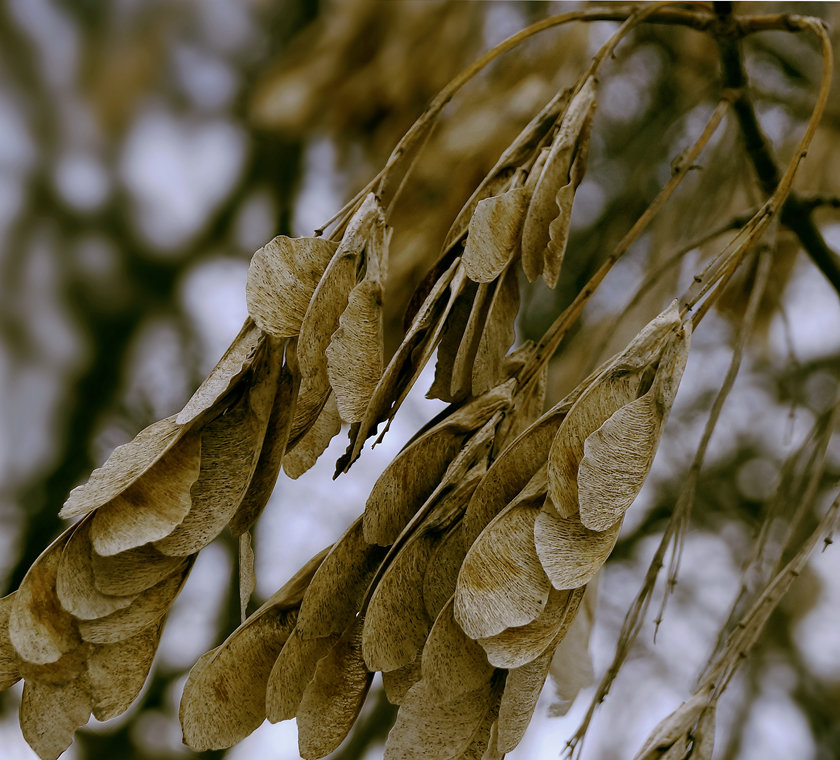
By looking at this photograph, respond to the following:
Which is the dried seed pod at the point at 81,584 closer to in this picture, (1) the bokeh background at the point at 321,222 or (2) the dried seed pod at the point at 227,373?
(2) the dried seed pod at the point at 227,373

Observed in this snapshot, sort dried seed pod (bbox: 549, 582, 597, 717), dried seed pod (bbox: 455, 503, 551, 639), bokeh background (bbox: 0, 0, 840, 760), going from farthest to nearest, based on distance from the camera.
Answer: bokeh background (bbox: 0, 0, 840, 760) → dried seed pod (bbox: 549, 582, 597, 717) → dried seed pod (bbox: 455, 503, 551, 639)

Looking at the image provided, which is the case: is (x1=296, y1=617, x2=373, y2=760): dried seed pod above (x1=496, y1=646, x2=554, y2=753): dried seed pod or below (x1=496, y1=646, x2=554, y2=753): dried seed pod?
above

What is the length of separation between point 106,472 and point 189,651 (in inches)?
39.9

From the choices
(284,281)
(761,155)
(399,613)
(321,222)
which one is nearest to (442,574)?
(399,613)

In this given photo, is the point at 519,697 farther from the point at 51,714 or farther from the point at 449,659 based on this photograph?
the point at 51,714

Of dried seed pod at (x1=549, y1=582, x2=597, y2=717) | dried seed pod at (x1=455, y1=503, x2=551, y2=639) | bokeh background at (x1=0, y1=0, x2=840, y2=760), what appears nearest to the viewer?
dried seed pod at (x1=455, y1=503, x2=551, y2=639)

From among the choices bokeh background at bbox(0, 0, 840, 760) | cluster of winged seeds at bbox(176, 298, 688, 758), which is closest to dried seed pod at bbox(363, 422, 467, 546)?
cluster of winged seeds at bbox(176, 298, 688, 758)

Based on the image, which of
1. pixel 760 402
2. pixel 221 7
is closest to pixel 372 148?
pixel 221 7

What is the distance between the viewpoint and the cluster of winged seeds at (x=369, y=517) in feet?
0.89

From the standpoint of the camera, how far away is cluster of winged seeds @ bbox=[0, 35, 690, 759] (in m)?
0.27

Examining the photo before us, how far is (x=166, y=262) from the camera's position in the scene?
45.8 inches

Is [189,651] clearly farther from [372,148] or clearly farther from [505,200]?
[505,200]

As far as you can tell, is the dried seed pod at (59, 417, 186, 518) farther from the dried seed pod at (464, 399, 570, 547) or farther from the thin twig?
the thin twig

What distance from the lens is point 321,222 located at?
0.85m
